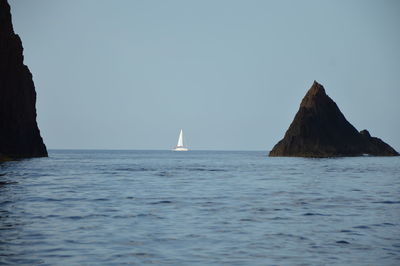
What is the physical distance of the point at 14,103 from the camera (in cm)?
9650

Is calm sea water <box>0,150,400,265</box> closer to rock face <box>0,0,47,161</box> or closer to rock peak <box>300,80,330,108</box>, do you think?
rock face <box>0,0,47,161</box>

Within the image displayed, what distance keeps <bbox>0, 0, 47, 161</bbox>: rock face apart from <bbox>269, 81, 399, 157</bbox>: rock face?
88.4 m

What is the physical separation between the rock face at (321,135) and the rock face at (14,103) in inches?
3482

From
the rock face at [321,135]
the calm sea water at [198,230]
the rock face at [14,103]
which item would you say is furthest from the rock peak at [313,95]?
the calm sea water at [198,230]

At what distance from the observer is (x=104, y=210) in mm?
21828

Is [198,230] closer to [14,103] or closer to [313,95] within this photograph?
[14,103]

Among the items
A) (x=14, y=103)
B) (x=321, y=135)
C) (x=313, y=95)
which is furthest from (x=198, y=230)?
(x=313, y=95)

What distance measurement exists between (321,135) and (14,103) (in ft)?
349

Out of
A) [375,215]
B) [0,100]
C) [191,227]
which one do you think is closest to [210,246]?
[191,227]

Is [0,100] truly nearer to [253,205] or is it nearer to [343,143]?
[253,205]

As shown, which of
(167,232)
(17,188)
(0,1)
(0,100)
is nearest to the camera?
(167,232)

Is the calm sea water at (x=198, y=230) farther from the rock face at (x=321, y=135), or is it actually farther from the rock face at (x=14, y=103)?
the rock face at (x=321, y=135)

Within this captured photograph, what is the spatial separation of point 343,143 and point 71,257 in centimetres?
17167

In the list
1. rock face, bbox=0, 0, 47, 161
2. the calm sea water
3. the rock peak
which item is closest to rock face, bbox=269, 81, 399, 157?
the rock peak
